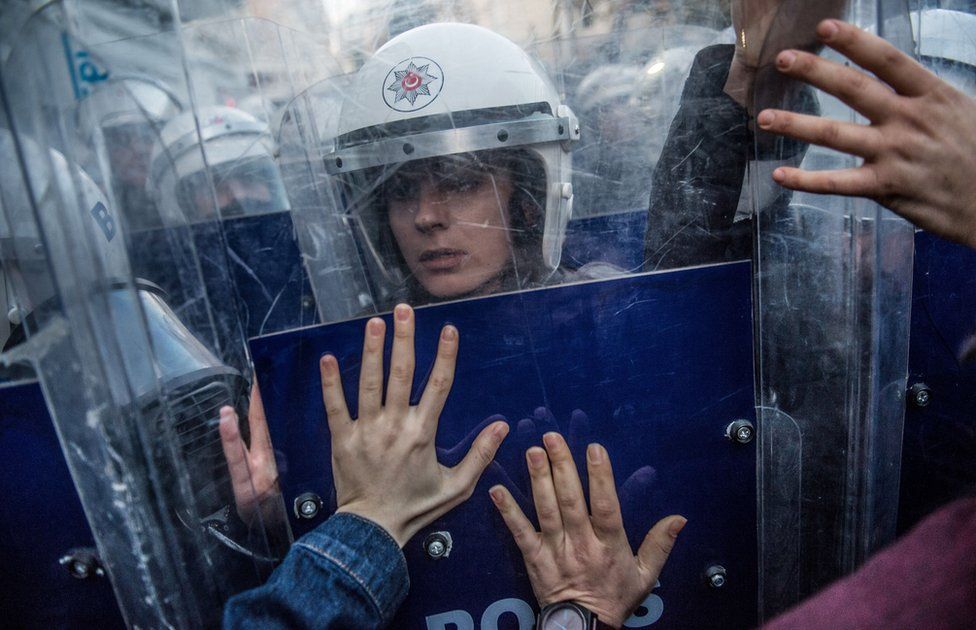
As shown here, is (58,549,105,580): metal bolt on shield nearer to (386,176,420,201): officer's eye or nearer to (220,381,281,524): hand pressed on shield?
(220,381,281,524): hand pressed on shield

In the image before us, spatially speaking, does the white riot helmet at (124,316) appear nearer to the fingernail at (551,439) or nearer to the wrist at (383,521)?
the wrist at (383,521)

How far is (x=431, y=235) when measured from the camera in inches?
38.8

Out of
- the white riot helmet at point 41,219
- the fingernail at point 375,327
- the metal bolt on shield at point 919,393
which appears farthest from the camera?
the metal bolt on shield at point 919,393

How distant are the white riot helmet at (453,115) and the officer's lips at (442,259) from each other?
0.29 feet

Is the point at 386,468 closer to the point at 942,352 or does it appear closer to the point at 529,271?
the point at 529,271

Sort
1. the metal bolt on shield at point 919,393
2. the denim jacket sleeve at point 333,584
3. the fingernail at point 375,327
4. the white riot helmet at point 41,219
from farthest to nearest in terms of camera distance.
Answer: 1. the metal bolt on shield at point 919,393
2. the fingernail at point 375,327
3. the denim jacket sleeve at point 333,584
4. the white riot helmet at point 41,219

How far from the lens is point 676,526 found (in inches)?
37.4

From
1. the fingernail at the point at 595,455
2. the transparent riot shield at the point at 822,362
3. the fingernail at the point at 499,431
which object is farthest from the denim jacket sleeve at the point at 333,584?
the transparent riot shield at the point at 822,362

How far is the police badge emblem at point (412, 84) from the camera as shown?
102 centimetres

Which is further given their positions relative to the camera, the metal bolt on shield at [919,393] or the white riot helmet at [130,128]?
the metal bolt on shield at [919,393]

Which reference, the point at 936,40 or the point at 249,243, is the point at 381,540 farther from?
the point at 936,40

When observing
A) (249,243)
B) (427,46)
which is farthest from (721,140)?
(249,243)

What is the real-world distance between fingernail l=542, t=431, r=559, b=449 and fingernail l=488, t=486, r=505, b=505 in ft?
0.33

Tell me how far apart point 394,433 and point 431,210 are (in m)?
0.36
